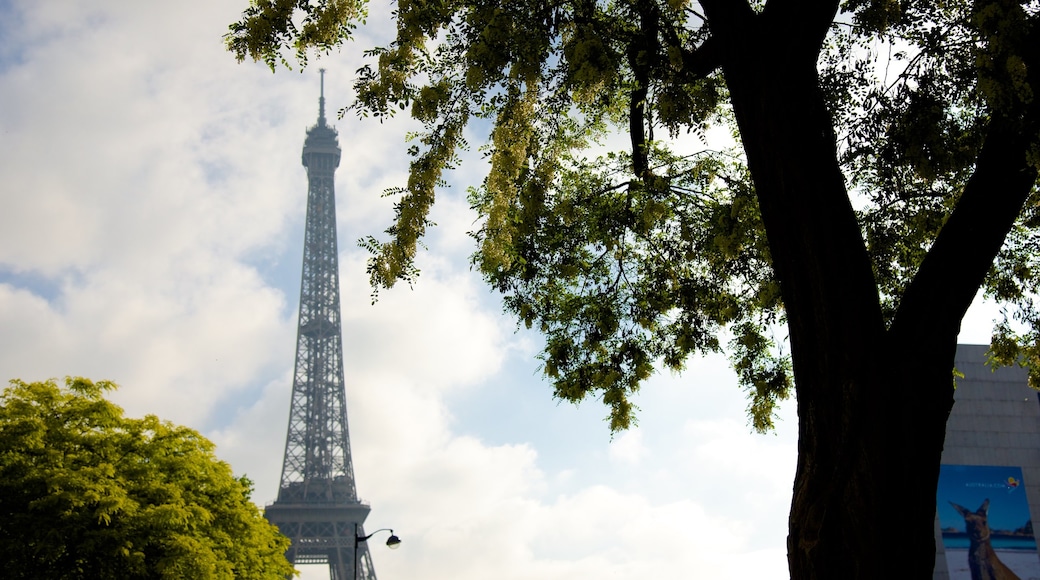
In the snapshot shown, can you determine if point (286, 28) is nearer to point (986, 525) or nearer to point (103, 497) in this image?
point (103, 497)

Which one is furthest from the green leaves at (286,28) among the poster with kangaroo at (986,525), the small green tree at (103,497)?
the poster with kangaroo at (986,525)

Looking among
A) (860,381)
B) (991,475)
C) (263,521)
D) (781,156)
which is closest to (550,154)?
(781,156)

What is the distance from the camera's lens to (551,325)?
1306 centimetres

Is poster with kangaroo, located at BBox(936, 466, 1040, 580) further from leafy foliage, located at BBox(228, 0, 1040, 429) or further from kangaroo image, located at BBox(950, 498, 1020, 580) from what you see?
leafy foliage, located at BBox(228, 0, 1040, 429)

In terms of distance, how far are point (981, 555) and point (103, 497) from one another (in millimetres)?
69993

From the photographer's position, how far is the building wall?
7894cm

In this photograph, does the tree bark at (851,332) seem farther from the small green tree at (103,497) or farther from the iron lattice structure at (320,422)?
the iron lattice structure at (320,422)

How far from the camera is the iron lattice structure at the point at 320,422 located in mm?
91688

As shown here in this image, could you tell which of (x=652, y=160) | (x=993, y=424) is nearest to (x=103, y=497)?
(x=652, y=160)

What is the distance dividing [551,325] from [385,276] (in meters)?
4.20

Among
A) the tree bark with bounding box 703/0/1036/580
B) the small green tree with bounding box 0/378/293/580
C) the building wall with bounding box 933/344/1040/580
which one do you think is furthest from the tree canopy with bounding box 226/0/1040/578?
the building wall with bounding box 933/344/1040/580

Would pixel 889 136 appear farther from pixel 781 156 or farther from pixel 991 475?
pixel 991 475

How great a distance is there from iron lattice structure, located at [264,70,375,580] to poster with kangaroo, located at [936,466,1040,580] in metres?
46.0

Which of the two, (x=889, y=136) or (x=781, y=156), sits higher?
(x=889, y=136)
